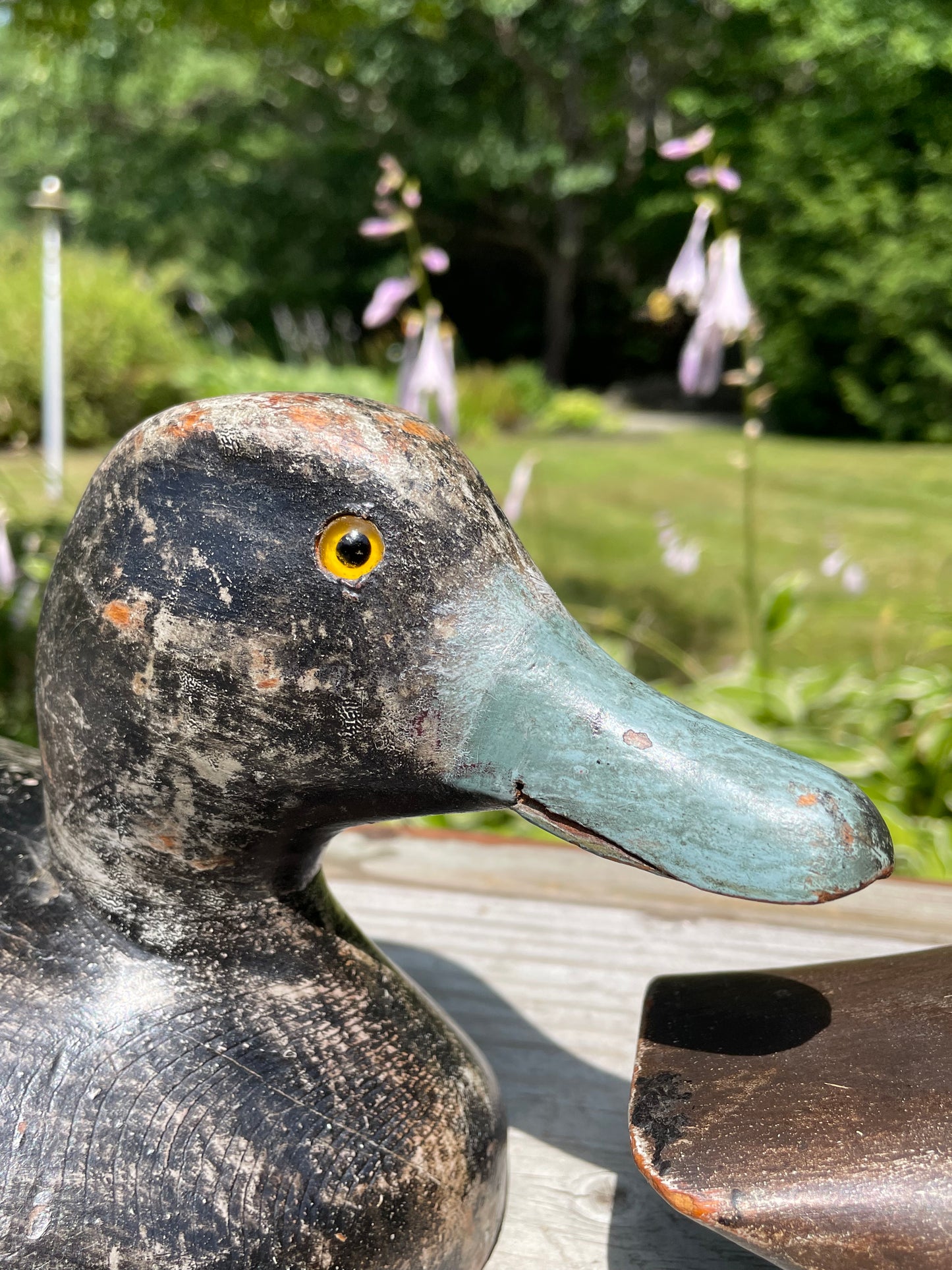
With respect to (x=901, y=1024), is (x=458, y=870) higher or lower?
lower

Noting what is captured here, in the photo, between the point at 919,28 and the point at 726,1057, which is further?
the point at 919,28

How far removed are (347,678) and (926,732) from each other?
221cm

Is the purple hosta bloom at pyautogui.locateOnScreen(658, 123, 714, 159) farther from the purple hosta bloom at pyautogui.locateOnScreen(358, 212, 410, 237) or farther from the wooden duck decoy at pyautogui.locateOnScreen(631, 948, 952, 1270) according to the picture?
the wooden duck decoy at pyautogui.locateOnScreen(631, 948, 952, 1270)

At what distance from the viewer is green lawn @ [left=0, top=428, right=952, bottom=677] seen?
4.39m

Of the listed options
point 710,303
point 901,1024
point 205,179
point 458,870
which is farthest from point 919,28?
point 205,179

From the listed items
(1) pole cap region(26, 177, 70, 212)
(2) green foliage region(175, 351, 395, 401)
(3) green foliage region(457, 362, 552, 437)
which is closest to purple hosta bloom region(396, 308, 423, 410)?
(1) pole cap region(26, 177, 70, 212)

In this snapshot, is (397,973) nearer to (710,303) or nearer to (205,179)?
(710,303)

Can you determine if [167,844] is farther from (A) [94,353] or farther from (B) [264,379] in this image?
(B) [264,379]

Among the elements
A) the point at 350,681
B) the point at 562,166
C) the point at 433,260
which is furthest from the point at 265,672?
the point at 562,166

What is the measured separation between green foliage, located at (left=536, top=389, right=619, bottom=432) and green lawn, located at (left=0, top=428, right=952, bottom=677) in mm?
1298

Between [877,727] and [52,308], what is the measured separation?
2869 millimetres

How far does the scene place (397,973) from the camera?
1.02 meters

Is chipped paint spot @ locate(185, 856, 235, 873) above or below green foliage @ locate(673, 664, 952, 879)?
above

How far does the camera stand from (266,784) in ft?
2.61
